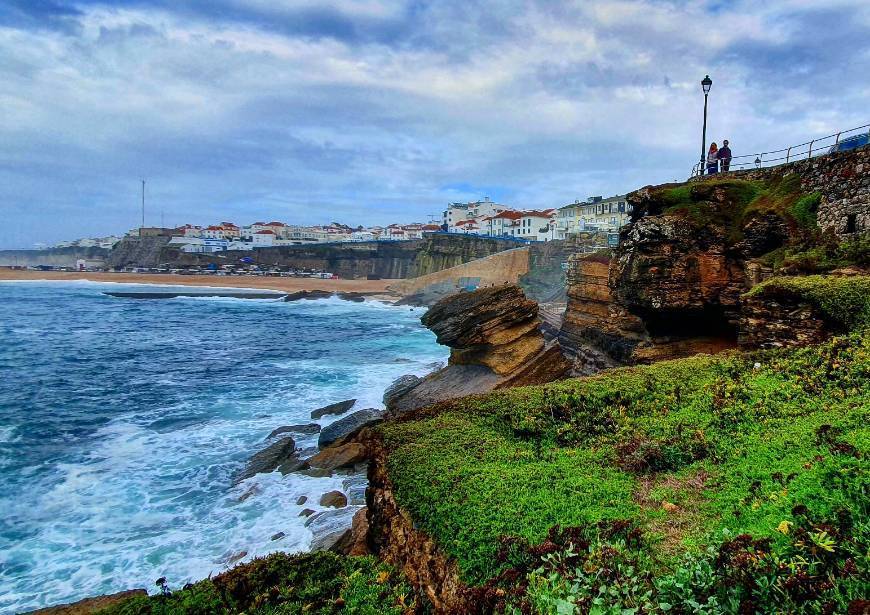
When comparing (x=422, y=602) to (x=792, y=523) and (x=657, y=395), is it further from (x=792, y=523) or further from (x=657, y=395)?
(x=657, y=395)

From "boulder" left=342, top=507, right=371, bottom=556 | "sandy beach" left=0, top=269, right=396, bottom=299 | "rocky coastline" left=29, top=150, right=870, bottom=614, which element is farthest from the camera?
"sandy beach" left=0, top=269, right=396, bottom=299

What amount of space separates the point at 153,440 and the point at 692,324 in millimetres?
20819

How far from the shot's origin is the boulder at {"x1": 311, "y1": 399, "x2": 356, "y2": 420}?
69.4ft

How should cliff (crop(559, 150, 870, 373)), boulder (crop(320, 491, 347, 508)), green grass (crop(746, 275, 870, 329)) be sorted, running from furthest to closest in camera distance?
boulder (crop(320, 491, 347, 508)), cliff (crop(559, 150, 870, 373)), green grass (crop(746, 275, 870, 329))

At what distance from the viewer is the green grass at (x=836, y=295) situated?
31.1 feet

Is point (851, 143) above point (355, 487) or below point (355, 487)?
above

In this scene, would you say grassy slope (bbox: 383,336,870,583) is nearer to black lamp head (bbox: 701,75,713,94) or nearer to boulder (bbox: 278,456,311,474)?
boulder (bbox: 278,456,311,474)

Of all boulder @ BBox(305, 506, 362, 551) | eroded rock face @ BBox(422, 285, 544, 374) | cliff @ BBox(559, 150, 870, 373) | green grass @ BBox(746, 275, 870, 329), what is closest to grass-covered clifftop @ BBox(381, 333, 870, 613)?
green grass @ BBox(746, 275, 870, 329)

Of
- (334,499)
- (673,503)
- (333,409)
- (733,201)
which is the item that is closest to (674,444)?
(673,503)

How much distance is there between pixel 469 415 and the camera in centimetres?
902

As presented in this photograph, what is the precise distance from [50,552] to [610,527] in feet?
44.2

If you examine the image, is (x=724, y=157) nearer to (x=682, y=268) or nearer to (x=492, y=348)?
(x=682, y=268)

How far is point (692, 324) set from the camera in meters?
16.9

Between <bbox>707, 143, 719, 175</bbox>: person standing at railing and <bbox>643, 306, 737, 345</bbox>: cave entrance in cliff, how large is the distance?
782 cm
